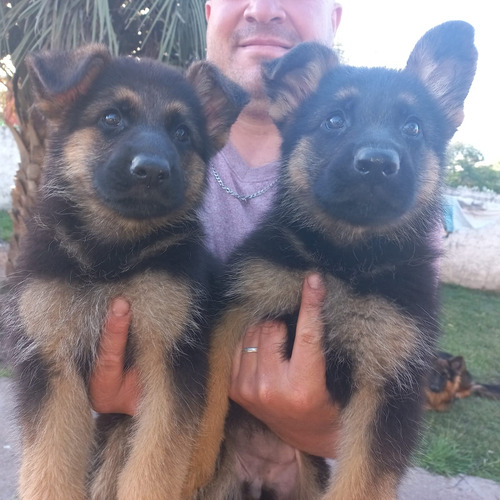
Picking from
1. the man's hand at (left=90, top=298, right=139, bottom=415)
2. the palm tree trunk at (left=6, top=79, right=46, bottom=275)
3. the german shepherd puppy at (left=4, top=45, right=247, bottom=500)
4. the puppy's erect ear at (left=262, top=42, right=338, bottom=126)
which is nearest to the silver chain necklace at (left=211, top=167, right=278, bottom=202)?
the puppy's erect ear at (left=262, top=42, right=338, bottom=126)

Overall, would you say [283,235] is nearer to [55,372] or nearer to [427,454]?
[55,372]

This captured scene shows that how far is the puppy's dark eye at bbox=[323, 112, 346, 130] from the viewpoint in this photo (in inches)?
100

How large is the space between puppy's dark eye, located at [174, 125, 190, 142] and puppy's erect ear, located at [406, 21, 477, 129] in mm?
1218

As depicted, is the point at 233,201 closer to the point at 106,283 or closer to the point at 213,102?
the point at 213,102

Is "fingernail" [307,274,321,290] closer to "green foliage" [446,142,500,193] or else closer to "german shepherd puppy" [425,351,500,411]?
"german shepherd puppy" [425,351,500,411]

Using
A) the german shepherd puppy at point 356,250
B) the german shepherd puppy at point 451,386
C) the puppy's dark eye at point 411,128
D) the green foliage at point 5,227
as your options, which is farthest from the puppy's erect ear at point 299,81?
the green foliage at point 5,227

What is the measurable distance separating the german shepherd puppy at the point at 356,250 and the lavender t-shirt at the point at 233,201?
0.59 meters

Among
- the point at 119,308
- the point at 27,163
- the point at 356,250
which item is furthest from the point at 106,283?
the point at 27,163

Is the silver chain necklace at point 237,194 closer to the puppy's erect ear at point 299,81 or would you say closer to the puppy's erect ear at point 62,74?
the puppy's erect ear at point 299,81

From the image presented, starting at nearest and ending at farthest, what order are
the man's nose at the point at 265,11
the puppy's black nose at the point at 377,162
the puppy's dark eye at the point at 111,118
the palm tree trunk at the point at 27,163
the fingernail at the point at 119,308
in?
the puppy's black nose at the point at 377,162 → the fingernail at the point at 119,308 → the puppy's dark eye at the point at 111,118 → the man's nose at the point at 265,11 → the palm tree trunk at the point at 27,163

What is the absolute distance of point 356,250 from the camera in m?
2.39

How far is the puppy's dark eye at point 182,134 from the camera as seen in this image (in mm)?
2667

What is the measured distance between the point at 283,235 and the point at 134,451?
116 cm

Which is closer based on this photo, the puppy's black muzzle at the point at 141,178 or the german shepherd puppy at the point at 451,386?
the puppy's black muzzle at the point at 141,178
